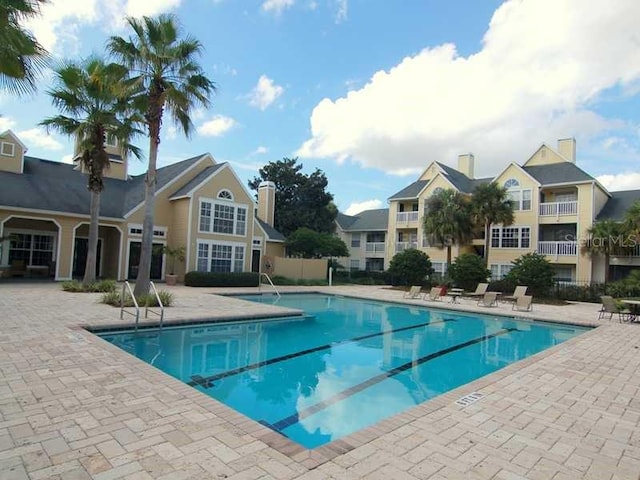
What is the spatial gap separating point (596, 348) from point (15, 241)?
2732 cm

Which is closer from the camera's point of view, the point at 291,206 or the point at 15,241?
the point at 15,241

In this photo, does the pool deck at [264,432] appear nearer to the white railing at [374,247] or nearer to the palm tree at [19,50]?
the palm tree at [19,50]

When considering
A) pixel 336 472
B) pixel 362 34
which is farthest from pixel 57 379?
pixel 362 34

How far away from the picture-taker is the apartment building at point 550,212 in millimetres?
27078

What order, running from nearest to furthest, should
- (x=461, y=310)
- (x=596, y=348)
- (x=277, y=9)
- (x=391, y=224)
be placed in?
(x=596, y=348)
(x=277, y=9)
(x=461, y=310)
(x=391, y=224)

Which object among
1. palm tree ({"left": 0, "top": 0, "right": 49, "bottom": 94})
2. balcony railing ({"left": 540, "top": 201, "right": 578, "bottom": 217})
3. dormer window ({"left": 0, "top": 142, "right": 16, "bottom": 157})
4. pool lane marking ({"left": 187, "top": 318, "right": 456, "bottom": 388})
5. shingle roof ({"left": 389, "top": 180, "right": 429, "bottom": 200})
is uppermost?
shingle roof ({"left": 389, "top": 180, "right": 429, "bottom": 200})

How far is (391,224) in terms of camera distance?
36469 millimetres

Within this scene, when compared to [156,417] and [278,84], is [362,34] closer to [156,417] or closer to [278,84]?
[278,84]

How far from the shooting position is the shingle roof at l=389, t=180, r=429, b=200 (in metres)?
35.5

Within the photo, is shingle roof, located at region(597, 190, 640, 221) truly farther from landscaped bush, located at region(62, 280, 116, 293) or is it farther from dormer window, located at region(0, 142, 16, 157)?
dormer window, located at region(0, 142, 16, 157)

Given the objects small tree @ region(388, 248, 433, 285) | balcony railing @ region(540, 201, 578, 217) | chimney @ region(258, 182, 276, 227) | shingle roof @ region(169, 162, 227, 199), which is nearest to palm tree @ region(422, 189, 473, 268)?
small tree @ region(388, 248, 433, 285)

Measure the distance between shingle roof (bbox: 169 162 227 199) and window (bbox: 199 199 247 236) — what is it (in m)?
1.24

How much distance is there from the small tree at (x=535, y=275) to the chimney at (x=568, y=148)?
38.4 feet

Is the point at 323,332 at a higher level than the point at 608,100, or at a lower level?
lower
